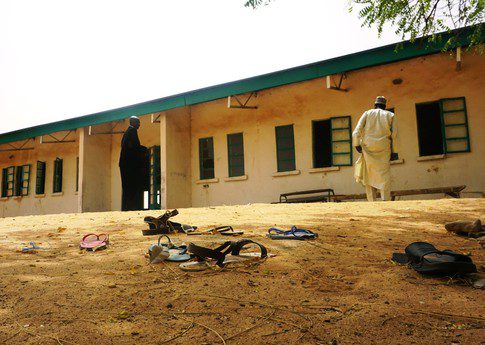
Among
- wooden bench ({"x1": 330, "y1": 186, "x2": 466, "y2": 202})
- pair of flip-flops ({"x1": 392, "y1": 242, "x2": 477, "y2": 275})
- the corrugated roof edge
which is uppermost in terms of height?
the corrugated roof edge

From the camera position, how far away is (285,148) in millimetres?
11672

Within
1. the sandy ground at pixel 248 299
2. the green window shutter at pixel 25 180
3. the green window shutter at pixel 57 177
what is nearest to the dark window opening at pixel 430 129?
the sandy ground at pixel 248 299

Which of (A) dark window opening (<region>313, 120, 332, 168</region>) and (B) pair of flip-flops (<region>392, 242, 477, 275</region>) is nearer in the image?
(B) pair of flip-flops (<region>392, 242, 477, 275</region>)

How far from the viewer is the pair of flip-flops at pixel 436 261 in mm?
2473

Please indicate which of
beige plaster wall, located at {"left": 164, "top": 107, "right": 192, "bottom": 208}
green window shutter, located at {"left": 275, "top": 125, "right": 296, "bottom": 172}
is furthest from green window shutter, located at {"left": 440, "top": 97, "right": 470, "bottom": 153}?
beige plaster wall, located at {"left": 164, "top": 107, "right": 192, "bottom": 208}

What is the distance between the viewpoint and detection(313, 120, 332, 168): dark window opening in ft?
37.2

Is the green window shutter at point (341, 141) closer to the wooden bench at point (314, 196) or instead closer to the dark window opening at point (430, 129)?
the wooden bench at point (314, 196)

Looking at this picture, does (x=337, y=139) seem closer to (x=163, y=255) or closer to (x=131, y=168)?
(x=131, y=168)

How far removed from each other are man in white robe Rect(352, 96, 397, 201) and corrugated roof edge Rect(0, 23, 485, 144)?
4.92ft

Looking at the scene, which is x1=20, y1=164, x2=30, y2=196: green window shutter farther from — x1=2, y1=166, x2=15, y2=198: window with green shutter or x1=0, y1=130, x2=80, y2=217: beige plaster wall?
x1=2, y1=166, x2=15, y2=198: window with green shutter

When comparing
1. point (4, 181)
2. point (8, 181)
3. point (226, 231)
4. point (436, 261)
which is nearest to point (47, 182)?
point (8, 181)

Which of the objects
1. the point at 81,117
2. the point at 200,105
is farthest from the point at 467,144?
the point at 81,117

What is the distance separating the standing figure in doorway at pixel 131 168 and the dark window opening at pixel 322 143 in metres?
4.87

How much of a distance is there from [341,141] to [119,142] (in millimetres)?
8715
